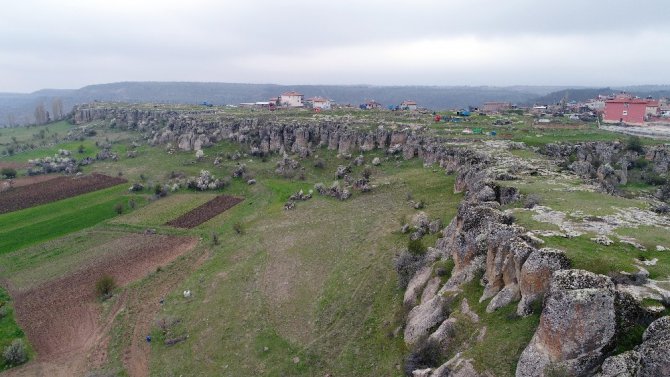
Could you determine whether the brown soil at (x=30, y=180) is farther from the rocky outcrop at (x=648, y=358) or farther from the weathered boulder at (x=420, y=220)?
the rocky outcrop at (x=648, y=358)

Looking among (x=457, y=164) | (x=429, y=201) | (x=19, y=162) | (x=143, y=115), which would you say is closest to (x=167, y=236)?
(x=429, y=201)

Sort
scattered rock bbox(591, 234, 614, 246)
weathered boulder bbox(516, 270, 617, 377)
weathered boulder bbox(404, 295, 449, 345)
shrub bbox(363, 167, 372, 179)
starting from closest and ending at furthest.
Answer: weathered boulder bbox(516, 270, 617, 377) < scattered rock bbox(591, 234, 614, 246) < weathered boulder bbox(404, 295, 449, 345) < shrub bbox(363, 167, 372, 179)

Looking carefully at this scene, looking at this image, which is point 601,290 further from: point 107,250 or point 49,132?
→ point 49,132

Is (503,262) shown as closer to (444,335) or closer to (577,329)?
(444,335)

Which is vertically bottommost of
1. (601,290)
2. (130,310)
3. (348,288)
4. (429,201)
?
(130,310)

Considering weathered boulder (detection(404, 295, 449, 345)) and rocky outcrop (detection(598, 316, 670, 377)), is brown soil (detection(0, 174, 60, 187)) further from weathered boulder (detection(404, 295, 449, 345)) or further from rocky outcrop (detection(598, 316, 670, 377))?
rocky outcrop (detection(598, 316, 670, 377))

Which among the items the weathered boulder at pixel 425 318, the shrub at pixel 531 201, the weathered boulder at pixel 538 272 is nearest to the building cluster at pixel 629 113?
the shrub at pixel 531 201

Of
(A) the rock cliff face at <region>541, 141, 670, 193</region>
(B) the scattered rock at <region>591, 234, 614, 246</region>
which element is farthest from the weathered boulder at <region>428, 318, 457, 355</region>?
(A) the rock cliff face at <region>541, 141, 670, 193</region>
